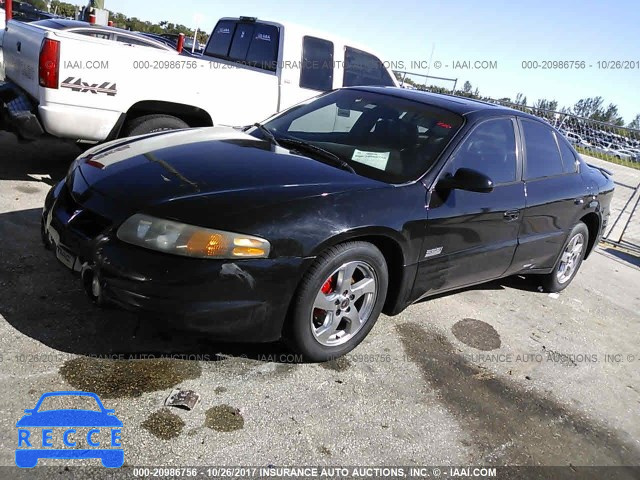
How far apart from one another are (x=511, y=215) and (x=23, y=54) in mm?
4818

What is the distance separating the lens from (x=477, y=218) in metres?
3.68

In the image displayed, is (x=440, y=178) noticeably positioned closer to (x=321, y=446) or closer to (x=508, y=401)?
(x=508, y=401)

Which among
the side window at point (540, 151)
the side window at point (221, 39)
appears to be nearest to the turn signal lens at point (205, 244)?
the side window at point (540, 151)

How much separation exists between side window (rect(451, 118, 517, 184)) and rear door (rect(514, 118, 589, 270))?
0.20 m

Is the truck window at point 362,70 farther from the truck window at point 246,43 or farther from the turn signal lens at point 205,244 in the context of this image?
the turn signal lens at point 205,244

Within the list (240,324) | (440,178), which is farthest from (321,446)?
(440,178)

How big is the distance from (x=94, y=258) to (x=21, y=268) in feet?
4.19

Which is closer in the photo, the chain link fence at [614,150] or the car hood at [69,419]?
the car hood at [69,419]

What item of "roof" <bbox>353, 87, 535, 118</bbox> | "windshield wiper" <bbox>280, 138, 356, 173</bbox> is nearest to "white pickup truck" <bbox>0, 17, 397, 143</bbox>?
"roof" <bbox>353, 87, 535, 118</bbox>

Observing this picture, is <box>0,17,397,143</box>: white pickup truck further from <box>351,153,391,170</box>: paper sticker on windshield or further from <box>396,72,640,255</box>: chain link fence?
<box>396,72,640,255</box>: chain link fence

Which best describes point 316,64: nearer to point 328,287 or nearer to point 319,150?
point 319,150

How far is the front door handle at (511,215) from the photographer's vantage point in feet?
12.9

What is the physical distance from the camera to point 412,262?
334 centimetres

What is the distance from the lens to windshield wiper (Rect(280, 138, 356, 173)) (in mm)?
3392
